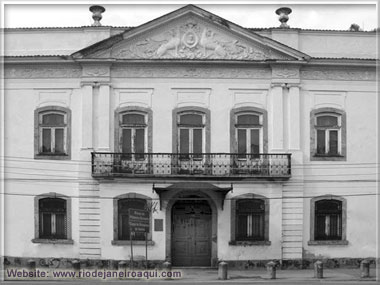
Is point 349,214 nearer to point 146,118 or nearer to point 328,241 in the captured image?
point 328,241

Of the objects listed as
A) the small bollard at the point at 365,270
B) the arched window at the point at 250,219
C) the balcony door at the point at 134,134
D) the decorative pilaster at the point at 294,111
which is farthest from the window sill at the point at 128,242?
the small bollard at the point at 365,270

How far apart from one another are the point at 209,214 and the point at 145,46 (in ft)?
24.0

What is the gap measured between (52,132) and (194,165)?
5.97 meters

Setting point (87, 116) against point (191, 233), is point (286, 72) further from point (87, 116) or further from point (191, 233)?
point (87, 116)

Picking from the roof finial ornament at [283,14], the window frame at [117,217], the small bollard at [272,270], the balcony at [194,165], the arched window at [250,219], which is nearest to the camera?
the small bollard at [272,270]

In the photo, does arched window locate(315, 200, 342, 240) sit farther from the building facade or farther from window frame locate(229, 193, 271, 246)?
window frame locate(229, 193, 271, 246)

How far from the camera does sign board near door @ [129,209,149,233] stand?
20.2 meters

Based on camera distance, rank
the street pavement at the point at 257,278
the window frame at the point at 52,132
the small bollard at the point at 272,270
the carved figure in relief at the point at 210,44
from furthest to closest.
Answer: the carved figure in relief at the point at 210,44, the window frame at the point at 52,132, the small bollard at the point at 272,270, the street pavement at the point at 257,278

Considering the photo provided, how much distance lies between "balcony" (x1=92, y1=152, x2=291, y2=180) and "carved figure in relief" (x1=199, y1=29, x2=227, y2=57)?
4.16m

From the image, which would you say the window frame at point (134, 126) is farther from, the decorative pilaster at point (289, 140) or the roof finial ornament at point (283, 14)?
the roof finial ornament at point (283, 14)

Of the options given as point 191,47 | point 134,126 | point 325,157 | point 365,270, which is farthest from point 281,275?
point 191,47

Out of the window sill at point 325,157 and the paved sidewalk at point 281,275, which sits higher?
the window sill at point 325,157

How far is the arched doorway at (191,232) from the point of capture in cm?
2275

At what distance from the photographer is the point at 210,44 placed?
2295 centimetres
